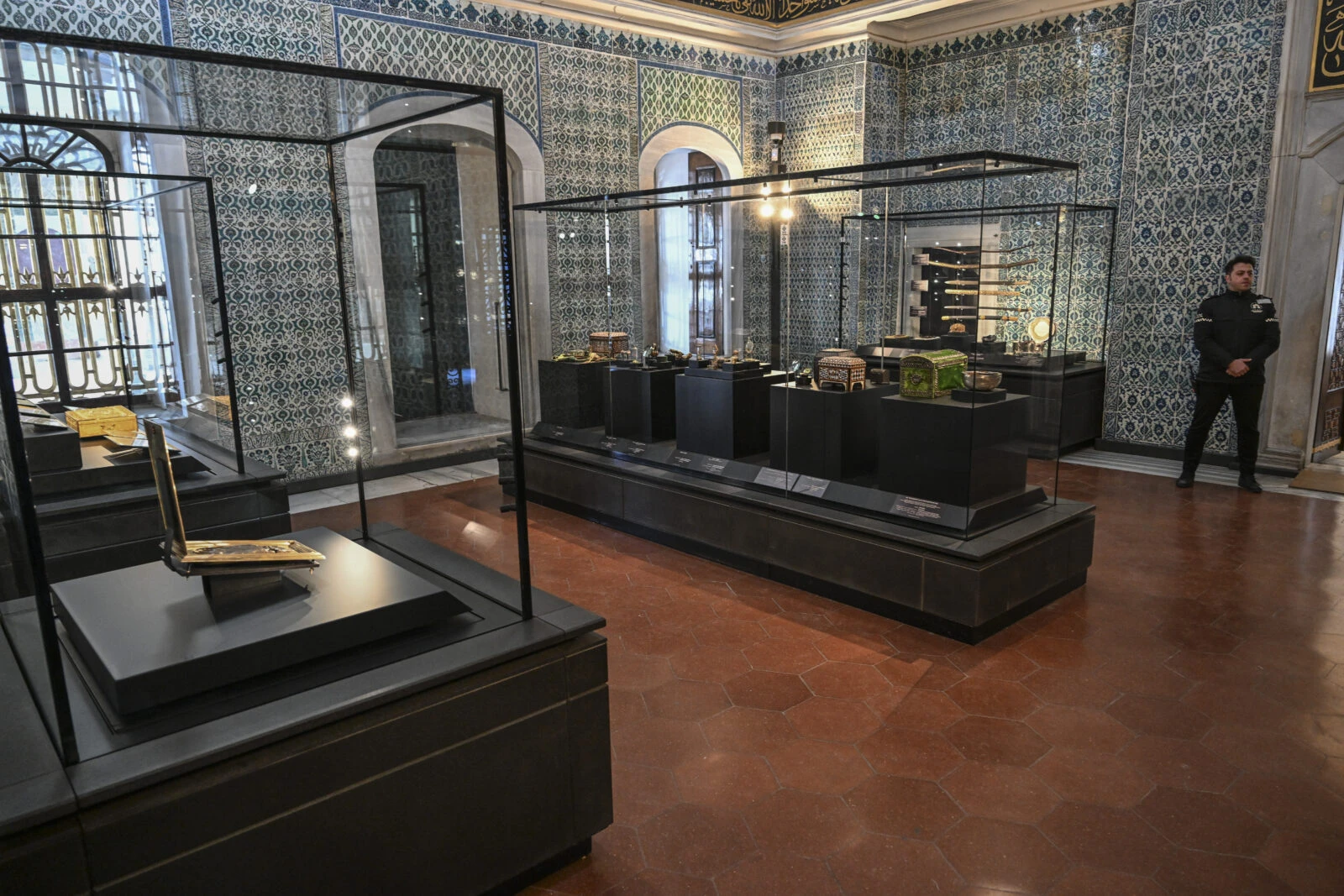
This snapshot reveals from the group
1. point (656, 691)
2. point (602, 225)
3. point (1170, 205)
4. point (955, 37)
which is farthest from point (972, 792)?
point (955, 37)

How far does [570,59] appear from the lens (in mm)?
8922

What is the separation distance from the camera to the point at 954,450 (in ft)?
14.8

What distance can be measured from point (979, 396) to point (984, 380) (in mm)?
85

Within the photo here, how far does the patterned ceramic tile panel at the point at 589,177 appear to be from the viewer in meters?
6.77

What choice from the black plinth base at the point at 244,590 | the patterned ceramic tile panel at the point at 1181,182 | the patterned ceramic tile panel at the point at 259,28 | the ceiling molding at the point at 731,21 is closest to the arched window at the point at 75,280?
the black plinth base at the point at 244,590

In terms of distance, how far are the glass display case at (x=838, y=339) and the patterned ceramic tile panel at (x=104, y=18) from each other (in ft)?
10.1

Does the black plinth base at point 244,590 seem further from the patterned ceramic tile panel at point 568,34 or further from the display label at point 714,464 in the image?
the patterned ceramic tile panel at point 568,34

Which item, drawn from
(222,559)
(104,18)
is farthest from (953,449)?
(104,18)

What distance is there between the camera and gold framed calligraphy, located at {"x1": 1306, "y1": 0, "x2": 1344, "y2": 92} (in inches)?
274

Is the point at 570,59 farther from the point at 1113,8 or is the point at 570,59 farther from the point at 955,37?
the point at 1113,8

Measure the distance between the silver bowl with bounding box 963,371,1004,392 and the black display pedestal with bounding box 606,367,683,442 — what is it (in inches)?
97.4

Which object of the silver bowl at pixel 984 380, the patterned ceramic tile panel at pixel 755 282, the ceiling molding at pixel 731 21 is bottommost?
the silver bowl at pixel 984 380

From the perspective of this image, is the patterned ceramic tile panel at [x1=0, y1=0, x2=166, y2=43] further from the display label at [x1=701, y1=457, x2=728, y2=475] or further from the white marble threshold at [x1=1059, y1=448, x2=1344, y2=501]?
the white marble threshold at [x1=1059, y1=448, x2=1344, y2=501]

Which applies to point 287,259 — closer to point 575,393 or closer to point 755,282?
point 755,282
